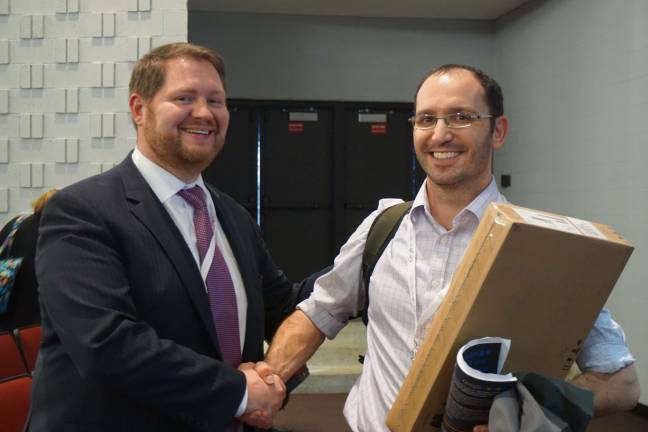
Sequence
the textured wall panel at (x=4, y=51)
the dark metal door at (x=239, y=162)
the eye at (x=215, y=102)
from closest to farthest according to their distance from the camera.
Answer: the eye at (x=215, y=102) → the textured wall panel at (x=4, y=51) → the dark metal door at (x=239, y=162)

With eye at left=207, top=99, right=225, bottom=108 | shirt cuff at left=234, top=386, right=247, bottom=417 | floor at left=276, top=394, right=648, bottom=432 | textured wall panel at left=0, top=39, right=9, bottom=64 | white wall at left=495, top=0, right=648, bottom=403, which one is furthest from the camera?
white wall at left=495, top=0, right=648, bottom=403

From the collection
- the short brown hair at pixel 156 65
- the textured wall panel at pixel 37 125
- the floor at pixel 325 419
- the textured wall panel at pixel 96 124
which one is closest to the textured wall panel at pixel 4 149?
the textured wall panel at pixel 37 125

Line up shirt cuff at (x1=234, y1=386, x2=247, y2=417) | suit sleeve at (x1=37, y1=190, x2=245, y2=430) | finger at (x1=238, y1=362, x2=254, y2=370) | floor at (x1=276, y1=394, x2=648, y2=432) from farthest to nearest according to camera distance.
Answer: floor at (x1=276, y1=394, x2=648, y2=432) → finger at (x1=238, y1=362, x2=254, y2=370) → shirt cuff at (x1=234, y1=386, x2=247, y2=417) → suit sleeve at (x1=37, y1=190, x2=245, y2=430)

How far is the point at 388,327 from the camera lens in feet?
4.93

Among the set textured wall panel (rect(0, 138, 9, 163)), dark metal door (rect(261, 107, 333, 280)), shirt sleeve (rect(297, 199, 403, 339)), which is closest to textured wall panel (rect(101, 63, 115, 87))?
textured wall panel (rect(0, 138, 9, 163))

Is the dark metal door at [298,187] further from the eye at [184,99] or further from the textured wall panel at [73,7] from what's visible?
the eye at [184,99]

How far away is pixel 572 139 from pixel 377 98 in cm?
217

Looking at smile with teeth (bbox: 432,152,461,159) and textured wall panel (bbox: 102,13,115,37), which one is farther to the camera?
textured wall panel (bbox: 102,13,115,37)

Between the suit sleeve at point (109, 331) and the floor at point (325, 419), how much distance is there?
2.91 m

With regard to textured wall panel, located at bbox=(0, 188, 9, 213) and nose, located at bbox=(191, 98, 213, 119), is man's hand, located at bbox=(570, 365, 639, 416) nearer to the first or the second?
nose, located at bbox=(191, 98, 213, 119)

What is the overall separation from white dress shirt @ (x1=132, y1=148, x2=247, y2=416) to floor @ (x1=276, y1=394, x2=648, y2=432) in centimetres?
274

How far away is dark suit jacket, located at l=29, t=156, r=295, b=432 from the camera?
1.28 meters

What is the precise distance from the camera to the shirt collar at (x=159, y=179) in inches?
59.7

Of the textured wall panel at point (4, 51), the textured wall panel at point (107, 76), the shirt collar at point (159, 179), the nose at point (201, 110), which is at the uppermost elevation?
the textured wall panel at point (4, 51)
